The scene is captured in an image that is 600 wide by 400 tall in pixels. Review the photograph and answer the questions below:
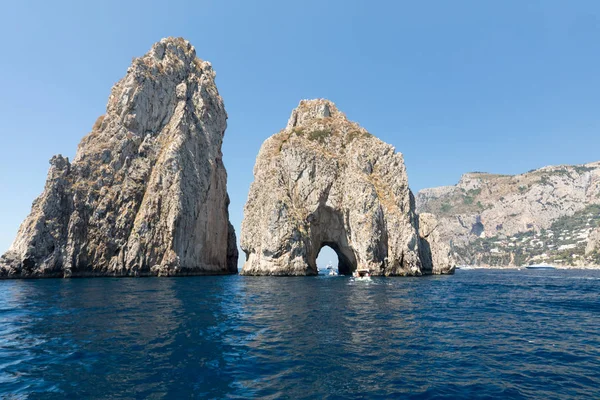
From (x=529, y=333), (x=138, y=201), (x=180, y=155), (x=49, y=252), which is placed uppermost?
(x=180, y=155)

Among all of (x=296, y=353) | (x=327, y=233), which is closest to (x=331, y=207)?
(x=327, y=233)

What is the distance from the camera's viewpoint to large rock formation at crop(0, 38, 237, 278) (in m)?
73.8

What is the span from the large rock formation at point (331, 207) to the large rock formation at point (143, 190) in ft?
48.2

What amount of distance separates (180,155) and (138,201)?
16.0 m

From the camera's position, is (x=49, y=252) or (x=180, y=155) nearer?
(x=49, y=252)

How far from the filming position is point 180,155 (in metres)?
87.3

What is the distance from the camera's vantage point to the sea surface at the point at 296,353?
36.3 feet

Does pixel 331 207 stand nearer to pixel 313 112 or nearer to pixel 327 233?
pixel 327 233

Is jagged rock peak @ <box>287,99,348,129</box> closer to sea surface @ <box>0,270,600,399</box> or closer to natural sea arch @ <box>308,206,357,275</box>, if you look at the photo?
natural sea arch @ <box>308,206,357,275</box>

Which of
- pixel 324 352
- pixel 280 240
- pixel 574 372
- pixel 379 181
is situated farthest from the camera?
pixel 379 181

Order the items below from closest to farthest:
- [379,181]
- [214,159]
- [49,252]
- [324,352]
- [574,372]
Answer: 1. [574,372]
2. [324,352]
3. [49,252]
4. [379,181]
5. [214,159]

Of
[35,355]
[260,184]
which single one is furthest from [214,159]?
[35,355]

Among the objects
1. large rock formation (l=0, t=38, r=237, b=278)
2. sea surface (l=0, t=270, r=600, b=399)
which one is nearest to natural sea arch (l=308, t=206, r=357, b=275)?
large rock formation (l=0, t=38, r=237, b=278)

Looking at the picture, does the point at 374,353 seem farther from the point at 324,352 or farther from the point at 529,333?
the point at 529,333
